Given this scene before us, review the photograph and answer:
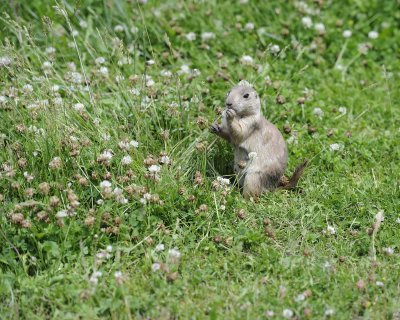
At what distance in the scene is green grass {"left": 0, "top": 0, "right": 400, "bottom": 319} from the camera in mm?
4445

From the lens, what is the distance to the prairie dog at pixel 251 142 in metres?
5.40

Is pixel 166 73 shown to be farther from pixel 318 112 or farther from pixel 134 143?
pixel 318 112

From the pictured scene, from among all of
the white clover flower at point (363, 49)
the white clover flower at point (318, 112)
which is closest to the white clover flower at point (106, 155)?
the white clover flower at point (318, 112)

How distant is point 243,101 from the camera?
17.7ft

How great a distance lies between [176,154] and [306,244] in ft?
4.16

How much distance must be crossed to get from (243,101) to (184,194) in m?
0.83

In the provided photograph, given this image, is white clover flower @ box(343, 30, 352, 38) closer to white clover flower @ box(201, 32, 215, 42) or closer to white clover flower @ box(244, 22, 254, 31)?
white clover flower @ box(244, 22, 254, 31)

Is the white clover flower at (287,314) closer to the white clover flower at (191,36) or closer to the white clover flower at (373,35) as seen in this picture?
the white clover flower at (191,36)

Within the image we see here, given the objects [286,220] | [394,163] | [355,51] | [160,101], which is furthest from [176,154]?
[355,51]

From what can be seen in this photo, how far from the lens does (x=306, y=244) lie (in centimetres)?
503

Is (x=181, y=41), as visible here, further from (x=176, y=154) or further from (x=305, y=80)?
(x=176, y=154)

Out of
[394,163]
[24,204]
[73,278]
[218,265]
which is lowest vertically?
[394,163]

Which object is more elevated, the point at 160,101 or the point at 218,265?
the point at 160,101

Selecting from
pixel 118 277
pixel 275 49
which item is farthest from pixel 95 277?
pixel 275 49
